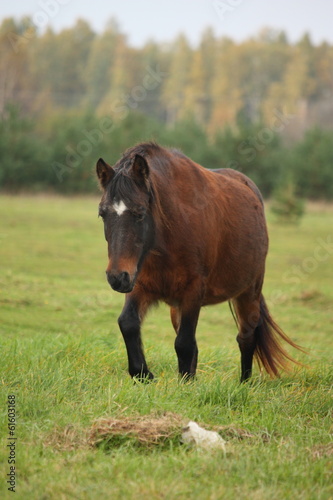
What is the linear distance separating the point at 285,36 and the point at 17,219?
61.2 meters

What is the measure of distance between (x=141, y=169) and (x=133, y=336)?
1.38 m

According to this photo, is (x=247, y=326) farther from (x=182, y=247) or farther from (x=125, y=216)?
(x=125, y=216)

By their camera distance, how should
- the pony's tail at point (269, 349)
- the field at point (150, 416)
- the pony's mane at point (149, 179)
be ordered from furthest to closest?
1. the pony's tail at point (269, 349)
2. the pony's mane at point (149, 179)
3. the field at point (150, 416)

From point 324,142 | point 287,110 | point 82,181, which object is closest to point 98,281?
point 82,181

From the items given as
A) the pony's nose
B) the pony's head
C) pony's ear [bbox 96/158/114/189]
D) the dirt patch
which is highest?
pony's ear [bbox 96/158/114/189]

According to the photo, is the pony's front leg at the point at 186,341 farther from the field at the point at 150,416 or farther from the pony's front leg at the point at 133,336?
the pony's front leg at the point at 133,336

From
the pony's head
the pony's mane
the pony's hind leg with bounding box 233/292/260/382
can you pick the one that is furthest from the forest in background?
the pony's head

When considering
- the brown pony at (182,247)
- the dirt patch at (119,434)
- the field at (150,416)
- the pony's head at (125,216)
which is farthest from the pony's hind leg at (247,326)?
the dirt patch at (119,434)

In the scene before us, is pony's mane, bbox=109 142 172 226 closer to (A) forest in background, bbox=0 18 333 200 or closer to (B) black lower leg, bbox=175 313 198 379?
(B) black lower leg, bbox=175 313 198 379

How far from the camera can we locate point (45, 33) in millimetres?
72500

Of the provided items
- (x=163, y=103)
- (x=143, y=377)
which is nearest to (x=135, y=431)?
(x=143, y=377)

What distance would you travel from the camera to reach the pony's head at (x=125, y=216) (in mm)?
4504

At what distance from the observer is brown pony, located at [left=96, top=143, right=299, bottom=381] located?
4.62m

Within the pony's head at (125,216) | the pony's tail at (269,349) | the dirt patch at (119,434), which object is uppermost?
the pony's head at (125,216)
